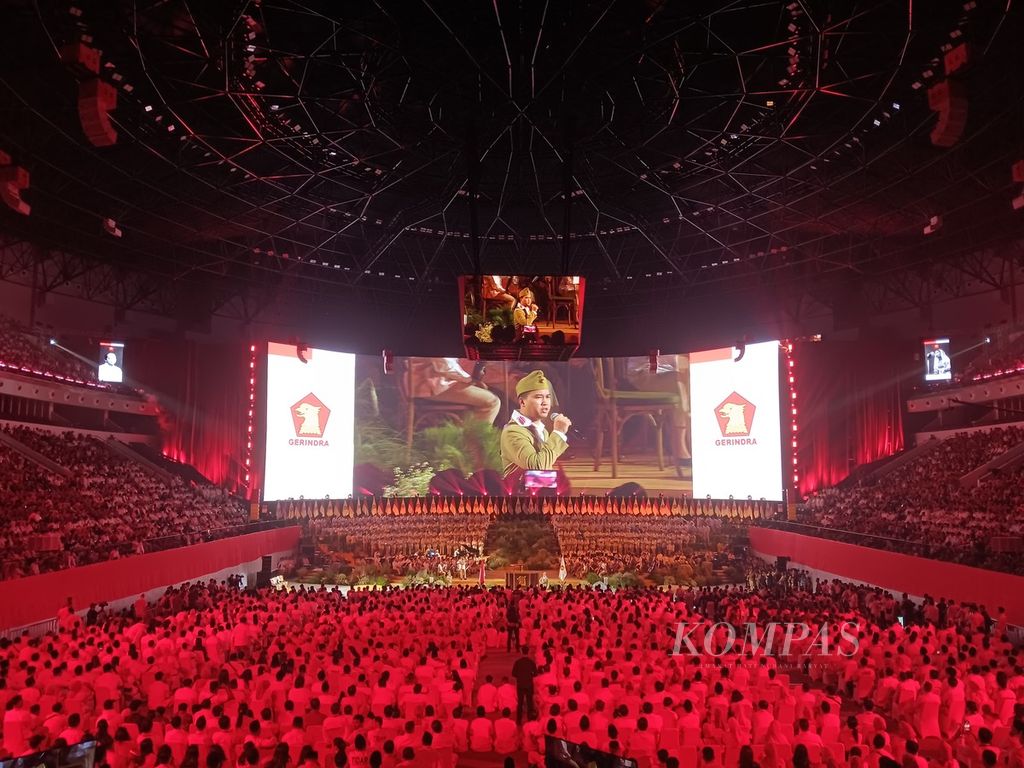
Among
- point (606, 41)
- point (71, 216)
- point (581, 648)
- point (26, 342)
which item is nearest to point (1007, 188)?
point (606, 41)

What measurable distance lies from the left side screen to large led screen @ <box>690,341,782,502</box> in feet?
62.1

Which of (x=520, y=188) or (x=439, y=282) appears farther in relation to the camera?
(x=439, y=282)

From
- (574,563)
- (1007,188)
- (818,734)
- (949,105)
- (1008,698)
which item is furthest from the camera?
(574,563)

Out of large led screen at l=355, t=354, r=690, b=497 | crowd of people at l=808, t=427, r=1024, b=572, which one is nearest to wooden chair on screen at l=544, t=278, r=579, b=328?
crowd of people at l=808, t=427, r=1024, b=572

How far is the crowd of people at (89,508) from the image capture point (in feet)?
76.2

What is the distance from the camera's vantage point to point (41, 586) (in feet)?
68.7

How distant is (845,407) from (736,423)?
5287mm

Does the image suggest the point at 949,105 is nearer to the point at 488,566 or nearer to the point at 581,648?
the point at 581,648

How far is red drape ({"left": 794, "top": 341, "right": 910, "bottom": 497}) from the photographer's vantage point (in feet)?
122

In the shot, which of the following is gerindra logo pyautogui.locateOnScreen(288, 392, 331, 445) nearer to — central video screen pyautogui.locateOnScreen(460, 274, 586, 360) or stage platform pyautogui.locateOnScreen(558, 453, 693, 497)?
stage platform pyautogui.locateOnScreen(558, 453, 693, 497)

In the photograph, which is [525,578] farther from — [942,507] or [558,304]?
[942,507]

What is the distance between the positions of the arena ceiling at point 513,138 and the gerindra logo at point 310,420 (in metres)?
5.95

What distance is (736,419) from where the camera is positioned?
39.4 meters

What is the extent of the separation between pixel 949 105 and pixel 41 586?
82.8 ft
